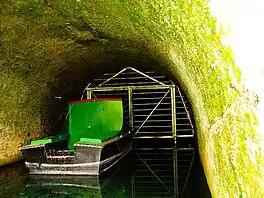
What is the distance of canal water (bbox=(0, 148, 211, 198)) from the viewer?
481cm

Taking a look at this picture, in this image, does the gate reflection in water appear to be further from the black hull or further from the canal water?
the black hull

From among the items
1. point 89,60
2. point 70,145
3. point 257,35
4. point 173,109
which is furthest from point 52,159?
point 257,35

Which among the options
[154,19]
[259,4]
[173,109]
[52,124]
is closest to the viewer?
[259,4]

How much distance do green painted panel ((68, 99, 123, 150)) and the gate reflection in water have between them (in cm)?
→ 76

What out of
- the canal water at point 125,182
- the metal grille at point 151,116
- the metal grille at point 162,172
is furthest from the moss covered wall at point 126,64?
the metal grille at point 151,116

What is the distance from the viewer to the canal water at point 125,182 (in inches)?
189

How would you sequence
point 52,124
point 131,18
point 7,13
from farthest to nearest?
point 52,124, point 7,13, point 131,18

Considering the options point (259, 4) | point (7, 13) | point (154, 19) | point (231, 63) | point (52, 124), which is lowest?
point (52, 124)

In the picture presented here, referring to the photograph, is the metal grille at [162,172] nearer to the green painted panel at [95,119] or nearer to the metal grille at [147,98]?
the green painted panel at [95,119]

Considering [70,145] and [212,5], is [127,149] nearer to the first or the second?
[70,145]

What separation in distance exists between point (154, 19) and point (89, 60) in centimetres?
445

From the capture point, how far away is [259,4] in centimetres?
149

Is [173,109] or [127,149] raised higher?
[173,109]

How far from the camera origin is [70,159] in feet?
18.3
